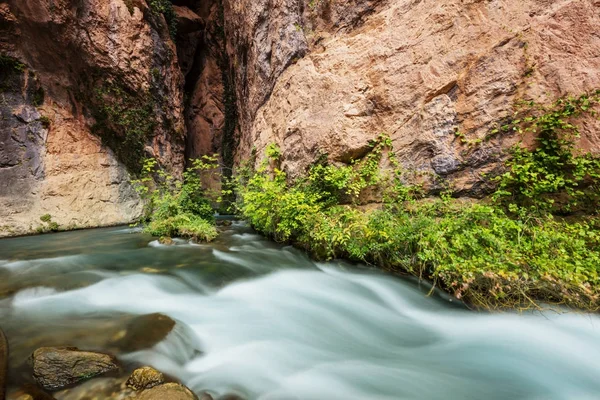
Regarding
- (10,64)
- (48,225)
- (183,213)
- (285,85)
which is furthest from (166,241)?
(10,64)

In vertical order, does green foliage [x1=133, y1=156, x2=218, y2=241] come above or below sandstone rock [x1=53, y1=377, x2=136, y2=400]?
above

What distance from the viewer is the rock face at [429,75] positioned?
13.4ft

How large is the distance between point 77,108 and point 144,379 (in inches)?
450

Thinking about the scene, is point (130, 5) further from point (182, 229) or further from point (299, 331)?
point (299, 331)

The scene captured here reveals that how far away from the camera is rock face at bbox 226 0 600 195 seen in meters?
4.08

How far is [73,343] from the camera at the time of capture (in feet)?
6.80

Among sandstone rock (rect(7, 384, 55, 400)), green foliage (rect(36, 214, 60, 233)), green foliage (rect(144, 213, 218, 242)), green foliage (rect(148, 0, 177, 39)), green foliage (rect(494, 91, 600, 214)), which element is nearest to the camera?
sandstone rock (rect(7, 384, 55, 400))

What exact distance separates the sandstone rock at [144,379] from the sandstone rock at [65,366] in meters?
0.21

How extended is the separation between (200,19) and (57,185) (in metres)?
11.5

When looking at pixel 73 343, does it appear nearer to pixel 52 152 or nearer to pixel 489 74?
pixel 489 74

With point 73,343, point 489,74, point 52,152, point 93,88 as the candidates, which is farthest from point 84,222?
point 489,74

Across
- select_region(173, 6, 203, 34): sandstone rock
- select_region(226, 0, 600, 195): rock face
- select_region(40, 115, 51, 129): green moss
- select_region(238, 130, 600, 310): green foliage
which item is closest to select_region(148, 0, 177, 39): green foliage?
select_region(173, 6, 203, 34): sandstone rock

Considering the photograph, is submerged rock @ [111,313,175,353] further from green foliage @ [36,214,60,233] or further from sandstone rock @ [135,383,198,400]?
green foliage @ [36,214,60,233]

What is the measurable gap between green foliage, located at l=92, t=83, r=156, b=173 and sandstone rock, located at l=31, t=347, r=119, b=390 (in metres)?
9.77
